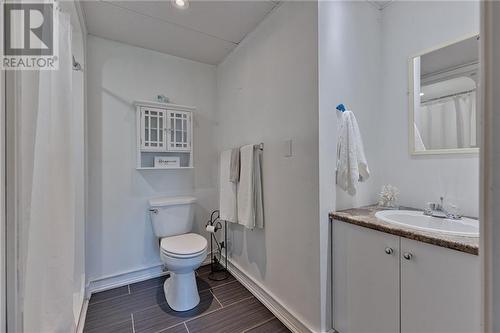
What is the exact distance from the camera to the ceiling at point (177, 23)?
5.32 ft

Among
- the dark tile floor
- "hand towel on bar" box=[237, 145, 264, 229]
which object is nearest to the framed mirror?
"hand towel on bar" box=[237, 145, 264, 229]

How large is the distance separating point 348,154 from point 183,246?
4.64ft

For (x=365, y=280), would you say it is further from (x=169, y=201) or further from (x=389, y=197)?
(x=169, y=201)

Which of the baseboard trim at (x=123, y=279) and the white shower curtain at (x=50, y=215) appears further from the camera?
the baseboard trim at (x=123, y=279)

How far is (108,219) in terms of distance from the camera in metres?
2.03

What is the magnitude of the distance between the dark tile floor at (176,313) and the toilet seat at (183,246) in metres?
0.43

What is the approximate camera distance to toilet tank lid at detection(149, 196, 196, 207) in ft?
6.82

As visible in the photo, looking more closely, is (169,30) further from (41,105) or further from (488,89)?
(488,89)

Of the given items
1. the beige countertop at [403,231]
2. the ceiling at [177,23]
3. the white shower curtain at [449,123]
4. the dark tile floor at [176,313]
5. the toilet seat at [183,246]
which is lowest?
the dark tile floor at [176,313]

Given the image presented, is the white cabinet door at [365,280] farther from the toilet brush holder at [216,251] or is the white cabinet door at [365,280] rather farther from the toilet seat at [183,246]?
the toilet brush holder at [216,251]

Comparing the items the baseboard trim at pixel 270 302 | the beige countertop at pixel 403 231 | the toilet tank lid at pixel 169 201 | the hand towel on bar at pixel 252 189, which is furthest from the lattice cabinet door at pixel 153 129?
the beige countertop at pixel 403 231

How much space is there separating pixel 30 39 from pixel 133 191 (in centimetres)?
158

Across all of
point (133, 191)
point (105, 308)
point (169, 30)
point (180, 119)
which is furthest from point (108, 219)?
point (169, 30)

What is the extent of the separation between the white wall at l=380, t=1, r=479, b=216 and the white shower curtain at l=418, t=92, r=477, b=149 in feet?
0.28
